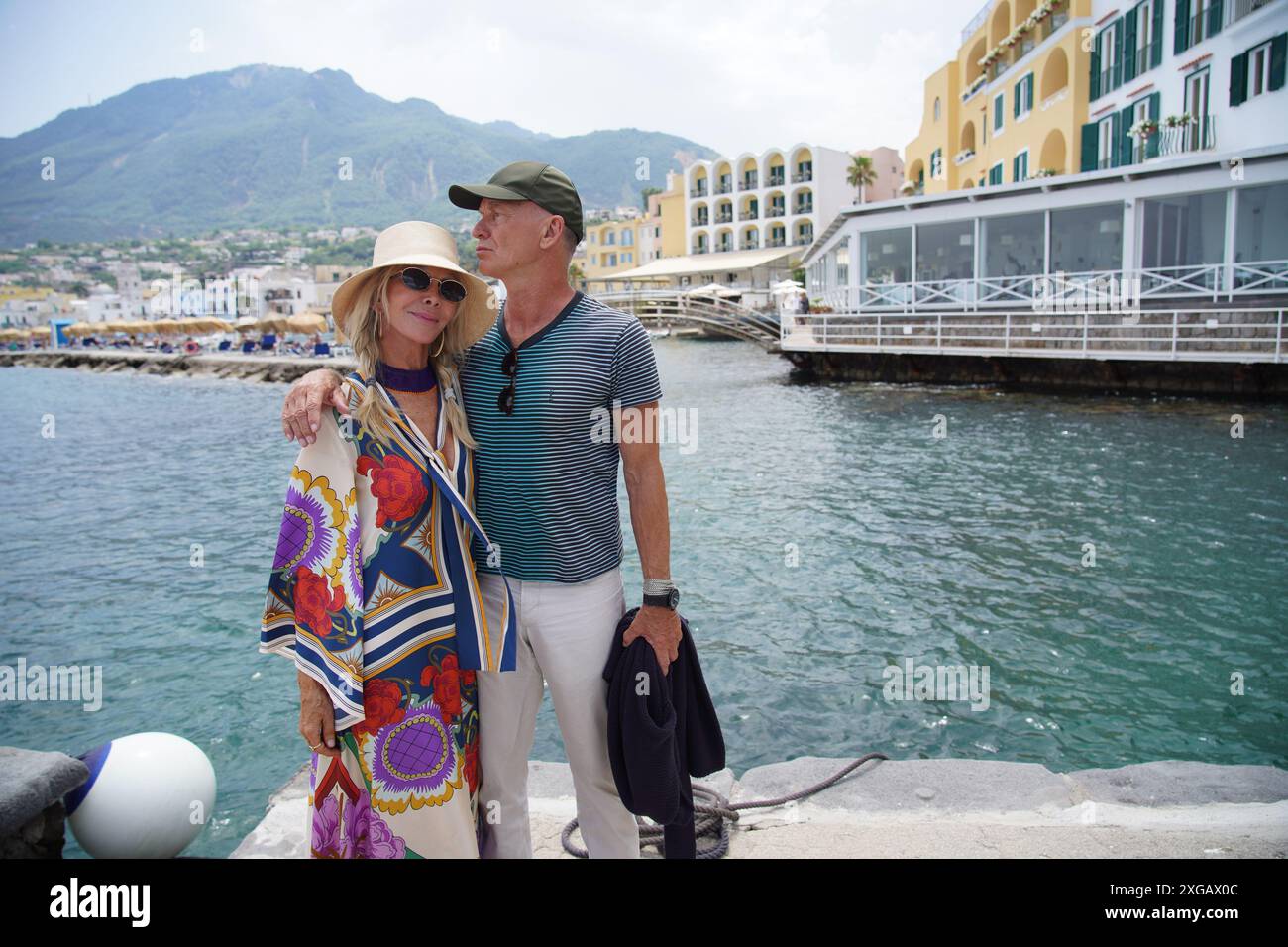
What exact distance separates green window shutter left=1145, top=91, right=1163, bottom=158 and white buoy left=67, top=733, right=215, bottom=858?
88.5 feet

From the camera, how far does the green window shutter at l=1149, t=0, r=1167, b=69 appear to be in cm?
2330

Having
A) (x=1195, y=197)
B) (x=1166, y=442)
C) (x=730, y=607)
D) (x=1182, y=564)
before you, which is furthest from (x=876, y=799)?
(x=1195, y=197)

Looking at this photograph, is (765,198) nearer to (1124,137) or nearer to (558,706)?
(1124,137)

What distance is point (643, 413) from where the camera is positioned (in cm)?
248

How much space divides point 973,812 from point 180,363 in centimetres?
5276

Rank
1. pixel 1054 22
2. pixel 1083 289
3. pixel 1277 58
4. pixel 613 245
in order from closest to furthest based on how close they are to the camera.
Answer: pixel 1277 58 < pixel 1083 289 < pixel 1054 22 < pixel 613 245

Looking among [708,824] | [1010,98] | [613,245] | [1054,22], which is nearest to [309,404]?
[708,824]

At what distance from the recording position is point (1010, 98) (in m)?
32.3

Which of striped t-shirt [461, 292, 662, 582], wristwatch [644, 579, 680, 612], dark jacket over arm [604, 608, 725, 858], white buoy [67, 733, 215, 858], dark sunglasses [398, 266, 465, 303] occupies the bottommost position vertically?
white buoy [67, 733, 215, 858]

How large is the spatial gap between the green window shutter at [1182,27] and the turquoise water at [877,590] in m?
10.3

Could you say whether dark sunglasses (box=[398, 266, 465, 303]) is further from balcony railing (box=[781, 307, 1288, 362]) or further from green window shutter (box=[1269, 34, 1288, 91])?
green window shutter (box=[1269, 34, 1288, 91])

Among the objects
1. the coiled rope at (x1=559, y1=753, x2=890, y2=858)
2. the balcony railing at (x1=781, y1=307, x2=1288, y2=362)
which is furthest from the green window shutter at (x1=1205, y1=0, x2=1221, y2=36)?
the coiled rope at (x1=559, y1=753, x2=890, y2=858)
